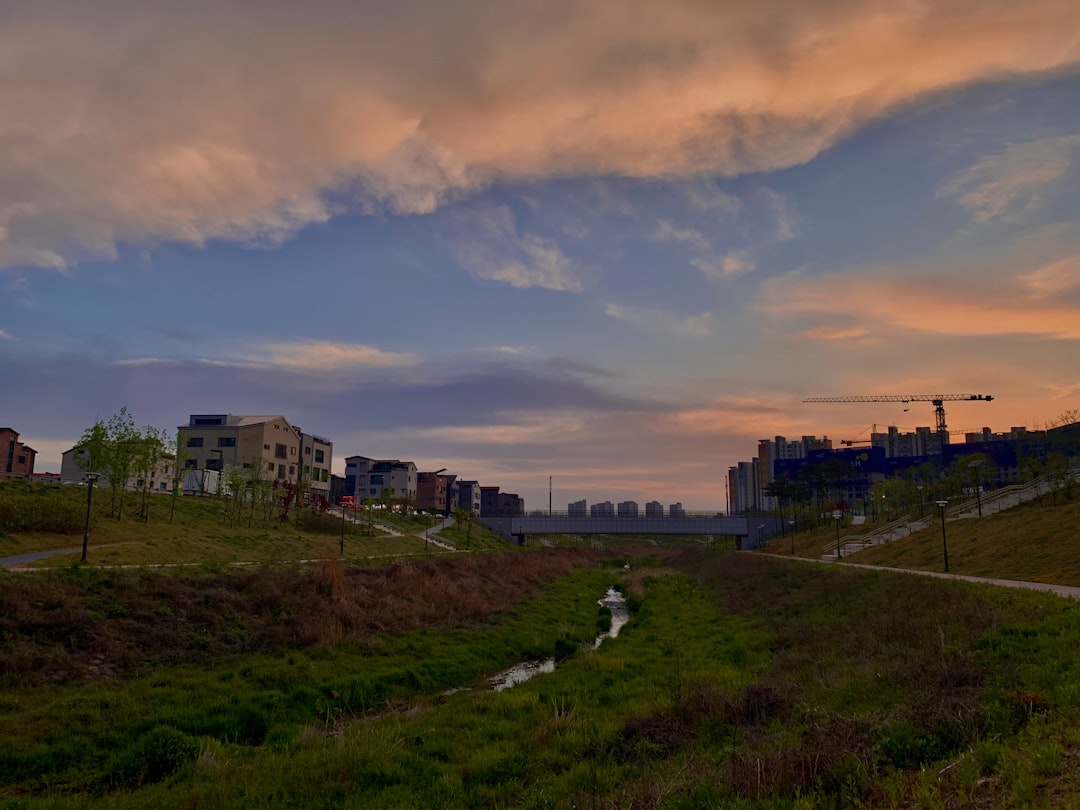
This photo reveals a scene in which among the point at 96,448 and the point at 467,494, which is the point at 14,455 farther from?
the point at 467,494

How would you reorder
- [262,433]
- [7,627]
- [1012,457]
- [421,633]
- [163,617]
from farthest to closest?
[1012,457] → [262,433] → [421,633] → [163,617] → [7,627]

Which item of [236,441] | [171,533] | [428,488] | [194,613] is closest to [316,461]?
[236,441]


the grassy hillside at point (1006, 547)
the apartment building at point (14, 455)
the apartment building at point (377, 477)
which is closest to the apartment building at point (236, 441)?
the apartment building at point (14, 455)

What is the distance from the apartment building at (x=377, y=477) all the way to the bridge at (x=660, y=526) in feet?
143

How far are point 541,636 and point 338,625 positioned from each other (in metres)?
11.9

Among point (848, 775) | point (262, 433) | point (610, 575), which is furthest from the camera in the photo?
point (262, 433)

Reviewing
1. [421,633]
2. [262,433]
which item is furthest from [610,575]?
[262,433]

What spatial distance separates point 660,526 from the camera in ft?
373

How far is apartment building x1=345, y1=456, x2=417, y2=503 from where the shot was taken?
6102 inches

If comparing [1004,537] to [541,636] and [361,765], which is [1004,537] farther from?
[361,765]

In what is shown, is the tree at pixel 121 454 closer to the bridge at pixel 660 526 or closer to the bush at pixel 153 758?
the bush at pixel 153 758

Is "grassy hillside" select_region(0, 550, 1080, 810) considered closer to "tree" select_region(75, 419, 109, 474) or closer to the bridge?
"tree" select_region(75, 419, 109, 474)

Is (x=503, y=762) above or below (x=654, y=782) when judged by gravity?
below

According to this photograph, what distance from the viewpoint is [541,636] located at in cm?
3725
